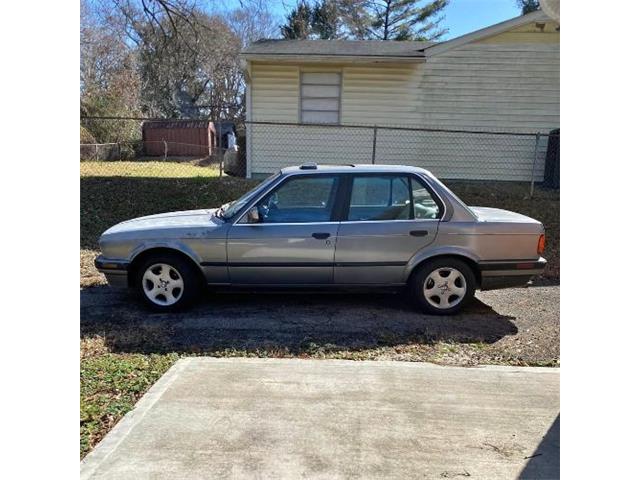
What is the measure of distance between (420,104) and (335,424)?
11.2 meters

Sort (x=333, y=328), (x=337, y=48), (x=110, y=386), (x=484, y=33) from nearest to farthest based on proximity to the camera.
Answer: (x=110, y=386)
(x=333, y=328)
(x=484, y=33)
(x=337, y=48)

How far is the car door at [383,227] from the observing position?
525 cm

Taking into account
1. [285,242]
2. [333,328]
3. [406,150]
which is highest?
[406,150]

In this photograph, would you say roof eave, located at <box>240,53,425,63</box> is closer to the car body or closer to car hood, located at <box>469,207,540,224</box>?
car hood, located at <box>469,207,540,224</box>

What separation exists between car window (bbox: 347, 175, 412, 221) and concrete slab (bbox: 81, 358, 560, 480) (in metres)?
1.76

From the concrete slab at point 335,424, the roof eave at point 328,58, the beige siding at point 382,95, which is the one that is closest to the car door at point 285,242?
the concrete slab at point 335,424

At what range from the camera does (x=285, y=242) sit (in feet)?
17.1

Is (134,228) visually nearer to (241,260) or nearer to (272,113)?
(241,260)

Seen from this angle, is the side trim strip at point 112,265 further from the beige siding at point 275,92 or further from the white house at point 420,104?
the beige siding at point 275,92

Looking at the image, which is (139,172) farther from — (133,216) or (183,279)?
(183,279)

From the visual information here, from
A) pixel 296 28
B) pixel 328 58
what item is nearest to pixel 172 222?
pixel 328 58

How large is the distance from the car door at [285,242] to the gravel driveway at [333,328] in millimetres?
441

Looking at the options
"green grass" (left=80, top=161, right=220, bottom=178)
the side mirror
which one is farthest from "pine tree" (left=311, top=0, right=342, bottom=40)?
the side mirror

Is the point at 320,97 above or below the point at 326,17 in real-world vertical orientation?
below
